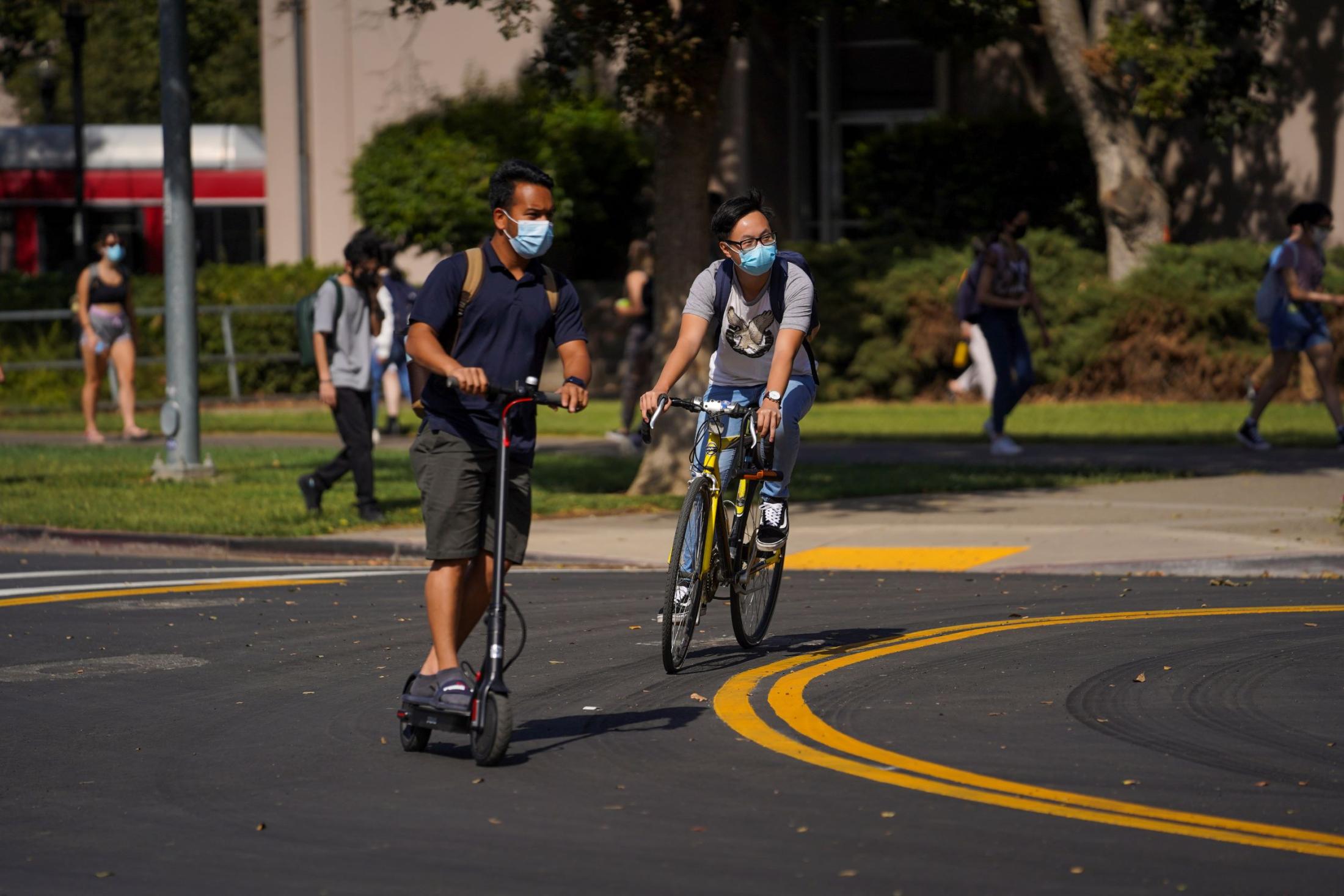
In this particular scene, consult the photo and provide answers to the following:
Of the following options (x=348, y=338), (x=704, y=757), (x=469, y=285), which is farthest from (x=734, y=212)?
(x=348, y=338)

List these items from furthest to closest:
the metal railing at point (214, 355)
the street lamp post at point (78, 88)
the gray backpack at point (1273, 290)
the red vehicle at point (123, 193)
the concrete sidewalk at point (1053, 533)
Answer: the red vehicle at point (123, 193), the street lamp post at point (78, 88), the metal railing at point (214, 355), the gray backpack at point (1273, 290), the concrete sidewalk at point (1053, 533)

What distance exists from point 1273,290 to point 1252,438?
54.2 inches

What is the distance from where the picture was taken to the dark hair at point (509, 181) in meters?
6.59

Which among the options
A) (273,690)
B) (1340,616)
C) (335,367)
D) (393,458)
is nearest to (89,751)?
(273,690)

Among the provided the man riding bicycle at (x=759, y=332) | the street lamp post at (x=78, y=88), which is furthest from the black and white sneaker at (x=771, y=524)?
the street lamp post at (x=78, y=88)

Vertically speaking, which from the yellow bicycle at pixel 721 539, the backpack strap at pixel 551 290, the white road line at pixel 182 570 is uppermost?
the backpack strap at pixel 551 290

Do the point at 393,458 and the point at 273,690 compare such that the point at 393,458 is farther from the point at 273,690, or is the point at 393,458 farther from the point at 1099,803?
the point at 1099,803

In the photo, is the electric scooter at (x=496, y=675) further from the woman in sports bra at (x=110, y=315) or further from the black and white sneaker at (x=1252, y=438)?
the woman in sports bra at (x=110, y=315)

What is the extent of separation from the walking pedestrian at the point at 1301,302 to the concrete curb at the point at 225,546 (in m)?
7.43

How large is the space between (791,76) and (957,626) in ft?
81.5

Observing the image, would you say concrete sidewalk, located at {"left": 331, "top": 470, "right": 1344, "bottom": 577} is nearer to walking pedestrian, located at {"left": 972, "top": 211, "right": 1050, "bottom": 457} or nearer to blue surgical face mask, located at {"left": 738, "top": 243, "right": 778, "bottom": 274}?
walking pedestrian, located at {"left": 972, "top": 211, "right": 1050, "bottom": 457}

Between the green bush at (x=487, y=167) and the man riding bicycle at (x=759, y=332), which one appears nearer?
the man riding bicycle at (x=759, y=332)

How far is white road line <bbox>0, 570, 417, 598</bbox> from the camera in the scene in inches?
424

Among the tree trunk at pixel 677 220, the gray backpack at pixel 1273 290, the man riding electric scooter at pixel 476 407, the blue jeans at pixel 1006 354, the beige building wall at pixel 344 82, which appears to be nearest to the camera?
the man riding electric scooter at pixel 476 407
